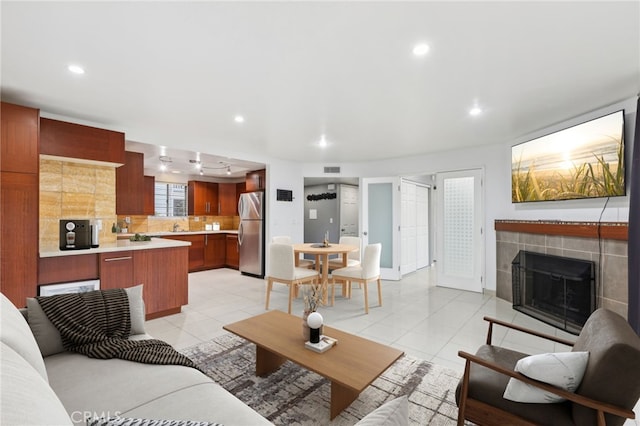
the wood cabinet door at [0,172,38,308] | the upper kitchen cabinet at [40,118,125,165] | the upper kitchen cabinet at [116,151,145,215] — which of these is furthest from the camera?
the upper kitchen cabinet at [116,151,145,215]

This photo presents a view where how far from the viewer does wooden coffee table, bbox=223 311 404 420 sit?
66.7 inches

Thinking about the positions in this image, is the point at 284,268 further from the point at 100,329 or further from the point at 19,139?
the point at 19,139

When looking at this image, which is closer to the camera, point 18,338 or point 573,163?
point 18,338

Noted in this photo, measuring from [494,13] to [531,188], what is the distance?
10.00ft

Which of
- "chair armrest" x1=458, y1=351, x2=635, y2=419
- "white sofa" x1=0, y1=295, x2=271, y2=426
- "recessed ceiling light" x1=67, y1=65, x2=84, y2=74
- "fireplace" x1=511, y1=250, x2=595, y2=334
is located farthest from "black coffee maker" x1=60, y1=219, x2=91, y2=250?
"fireplace" x1=511, y1=250, x2=595, y2=334

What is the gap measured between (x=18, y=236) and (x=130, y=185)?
1.82m

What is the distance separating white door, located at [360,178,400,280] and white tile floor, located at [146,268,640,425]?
55cm

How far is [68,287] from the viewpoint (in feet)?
9.89

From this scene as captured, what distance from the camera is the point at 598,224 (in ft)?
10.2

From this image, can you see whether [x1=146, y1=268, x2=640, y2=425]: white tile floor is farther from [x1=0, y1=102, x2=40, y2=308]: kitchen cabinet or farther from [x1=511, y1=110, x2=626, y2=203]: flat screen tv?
[x1=511, y1=110, x2=626, y2=203]: flat screen tv

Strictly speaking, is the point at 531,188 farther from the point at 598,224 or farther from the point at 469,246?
the point at 469,246

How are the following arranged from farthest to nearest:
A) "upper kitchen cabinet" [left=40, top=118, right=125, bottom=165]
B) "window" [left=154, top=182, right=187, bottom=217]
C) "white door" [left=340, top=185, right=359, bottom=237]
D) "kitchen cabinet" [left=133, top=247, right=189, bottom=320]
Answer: "white door" [left=340, top=185, right=359, bottom=237], "window" [left=154, top=182, right=187, bottom=217], "kitchen cabinet" [left=133, top=247, right=189, bottom=320], "upper kitchen cabinet" [left=40, top=118, right=125, bottom=165]

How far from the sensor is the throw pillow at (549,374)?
1328 mm

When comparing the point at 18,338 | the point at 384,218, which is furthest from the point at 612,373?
the point at 384,218
